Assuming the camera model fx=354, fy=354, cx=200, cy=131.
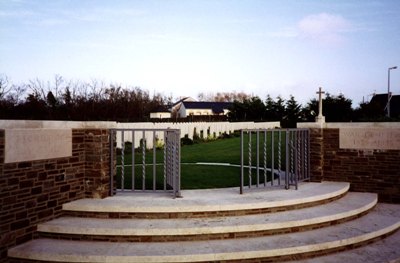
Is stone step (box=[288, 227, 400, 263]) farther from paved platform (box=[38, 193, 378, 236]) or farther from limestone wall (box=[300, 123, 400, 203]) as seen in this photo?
limestone wall (box=[300, 123, 400, 203])

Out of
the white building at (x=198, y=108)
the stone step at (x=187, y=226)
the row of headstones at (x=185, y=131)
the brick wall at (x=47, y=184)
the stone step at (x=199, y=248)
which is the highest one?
the white building at (x=198, y=108)

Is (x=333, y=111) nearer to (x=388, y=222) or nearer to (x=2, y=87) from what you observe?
(x=388, y=222)

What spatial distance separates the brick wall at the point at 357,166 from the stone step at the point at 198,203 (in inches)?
49.6

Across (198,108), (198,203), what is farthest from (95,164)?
(198,108)

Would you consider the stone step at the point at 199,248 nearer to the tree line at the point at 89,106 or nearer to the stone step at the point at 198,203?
the stone step at the point at 198,203

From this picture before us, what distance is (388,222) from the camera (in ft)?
18.8

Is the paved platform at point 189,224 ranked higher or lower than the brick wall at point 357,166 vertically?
lower

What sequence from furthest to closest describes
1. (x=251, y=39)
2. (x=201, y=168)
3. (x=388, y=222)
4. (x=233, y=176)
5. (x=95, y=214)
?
(x=251, y=39), (x=201, y=168), (x=233, y=176), (x=388, y=222), (x=95, y=214)

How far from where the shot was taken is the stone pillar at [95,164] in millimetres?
5938

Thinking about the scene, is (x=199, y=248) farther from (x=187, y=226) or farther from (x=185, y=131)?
(x=185, y=131)

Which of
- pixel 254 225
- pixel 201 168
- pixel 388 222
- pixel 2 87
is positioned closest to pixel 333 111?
pixel 201 168

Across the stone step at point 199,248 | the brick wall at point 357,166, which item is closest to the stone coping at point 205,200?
the stone step at point 199,248

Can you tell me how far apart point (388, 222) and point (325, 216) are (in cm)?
121

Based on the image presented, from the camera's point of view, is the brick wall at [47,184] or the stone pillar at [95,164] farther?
the stone pillar at [95,164]
